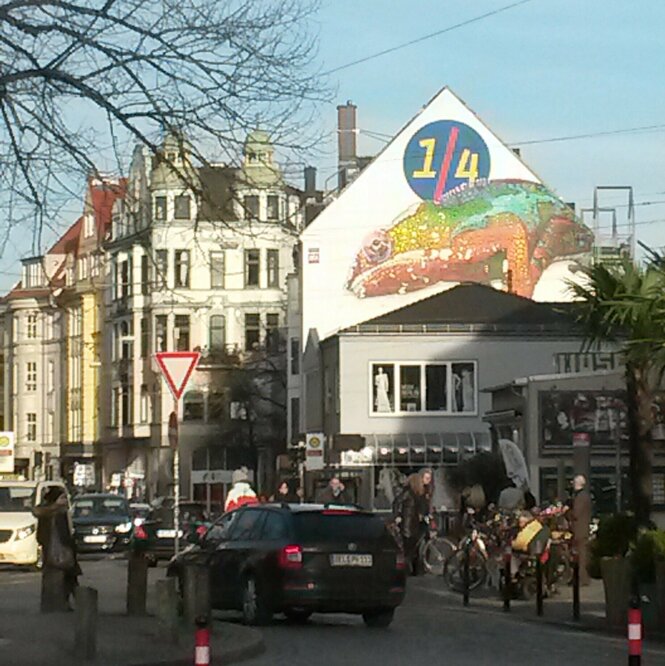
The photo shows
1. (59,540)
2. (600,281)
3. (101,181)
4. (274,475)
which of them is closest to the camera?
(101,181)

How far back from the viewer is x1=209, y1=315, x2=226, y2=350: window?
96750mm

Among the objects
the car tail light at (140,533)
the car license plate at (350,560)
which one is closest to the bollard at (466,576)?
the car license plate at (350,560)

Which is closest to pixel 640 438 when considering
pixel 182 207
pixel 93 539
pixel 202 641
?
pixel 182 207

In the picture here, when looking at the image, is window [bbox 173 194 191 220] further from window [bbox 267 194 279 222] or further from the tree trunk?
the tree trunk

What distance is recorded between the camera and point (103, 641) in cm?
1958

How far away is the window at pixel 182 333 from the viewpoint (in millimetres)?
94750

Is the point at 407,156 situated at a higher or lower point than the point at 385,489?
higher

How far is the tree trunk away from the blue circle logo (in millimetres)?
47050

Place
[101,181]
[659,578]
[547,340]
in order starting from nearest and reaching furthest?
[101,181]
[659,578]
[547,340]

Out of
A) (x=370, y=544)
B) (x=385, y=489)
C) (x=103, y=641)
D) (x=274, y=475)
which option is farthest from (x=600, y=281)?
(x=274, y=475)

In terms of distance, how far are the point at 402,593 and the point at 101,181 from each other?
320 inches

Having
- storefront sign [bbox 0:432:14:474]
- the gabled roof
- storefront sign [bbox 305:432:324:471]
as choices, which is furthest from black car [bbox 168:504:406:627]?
the gabled roof

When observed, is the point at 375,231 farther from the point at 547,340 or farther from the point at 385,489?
the point at 385,489

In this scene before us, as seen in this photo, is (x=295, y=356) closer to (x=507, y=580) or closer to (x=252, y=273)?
(x=252, y=273)
